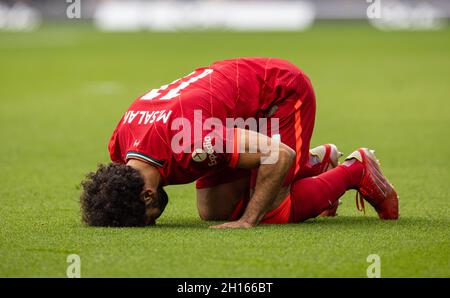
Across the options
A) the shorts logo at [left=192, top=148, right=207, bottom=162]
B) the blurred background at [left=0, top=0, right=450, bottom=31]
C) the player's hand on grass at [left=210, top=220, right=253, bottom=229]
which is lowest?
the player's hand on grass at [left=210, top=220, right=253, bottom=229]

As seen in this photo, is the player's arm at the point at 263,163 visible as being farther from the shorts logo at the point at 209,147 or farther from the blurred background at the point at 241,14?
the blurred background at the point at 241,14

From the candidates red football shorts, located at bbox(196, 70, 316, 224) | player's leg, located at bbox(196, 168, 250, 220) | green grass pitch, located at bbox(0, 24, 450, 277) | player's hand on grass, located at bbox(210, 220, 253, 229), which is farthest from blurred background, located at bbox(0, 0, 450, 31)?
player's hand on grass, located at bbox(210, 220, 253, 229)

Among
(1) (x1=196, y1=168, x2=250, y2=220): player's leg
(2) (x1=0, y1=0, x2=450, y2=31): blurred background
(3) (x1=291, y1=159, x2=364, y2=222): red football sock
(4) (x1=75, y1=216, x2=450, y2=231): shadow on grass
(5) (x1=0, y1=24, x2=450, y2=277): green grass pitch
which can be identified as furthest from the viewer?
(2) (x1=0, y1=0, x2=450, y2=31): blurred background

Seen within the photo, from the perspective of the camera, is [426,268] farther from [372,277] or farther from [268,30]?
[268,30]

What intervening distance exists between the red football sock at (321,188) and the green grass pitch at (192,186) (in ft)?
0.42

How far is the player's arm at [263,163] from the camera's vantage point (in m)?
6.66

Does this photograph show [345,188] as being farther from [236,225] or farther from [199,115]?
[199,115]

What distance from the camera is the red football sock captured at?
7.12 meters

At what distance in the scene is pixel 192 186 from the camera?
9.48 metres

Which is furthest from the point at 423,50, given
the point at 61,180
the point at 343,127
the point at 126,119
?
the point at 126,119

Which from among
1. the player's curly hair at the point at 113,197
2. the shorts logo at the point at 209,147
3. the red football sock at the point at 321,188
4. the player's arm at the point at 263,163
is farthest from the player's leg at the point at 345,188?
the player's curly hair at the point at 113,197

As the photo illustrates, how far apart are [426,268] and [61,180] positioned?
15.6 ft

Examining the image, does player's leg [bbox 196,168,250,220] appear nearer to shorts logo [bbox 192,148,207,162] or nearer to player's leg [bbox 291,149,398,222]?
player's leg [bbox 291,149,398,222]

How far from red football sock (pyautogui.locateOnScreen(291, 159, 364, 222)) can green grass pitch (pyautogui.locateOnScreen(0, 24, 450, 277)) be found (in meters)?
0.13
